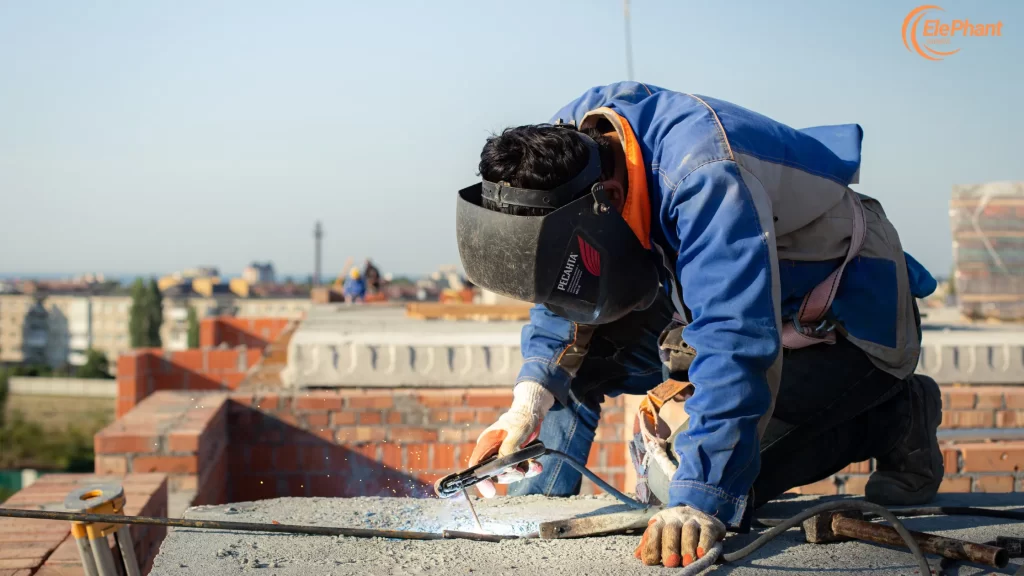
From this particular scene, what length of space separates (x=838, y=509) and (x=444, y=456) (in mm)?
2352

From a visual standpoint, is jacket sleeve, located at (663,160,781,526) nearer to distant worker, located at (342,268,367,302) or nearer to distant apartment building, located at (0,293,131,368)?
distant worker, located at (342,268,367,302)

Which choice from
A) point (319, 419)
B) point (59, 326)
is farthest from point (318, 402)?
point (59, 326)

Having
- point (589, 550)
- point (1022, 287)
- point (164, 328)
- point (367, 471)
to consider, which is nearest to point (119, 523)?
point (589, 550)

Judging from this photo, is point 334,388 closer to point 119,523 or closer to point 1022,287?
point 119,523

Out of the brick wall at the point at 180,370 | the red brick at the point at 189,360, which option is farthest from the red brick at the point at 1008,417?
the red brick at the point at 189,360

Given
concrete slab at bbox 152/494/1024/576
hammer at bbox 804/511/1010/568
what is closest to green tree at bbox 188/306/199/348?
concrete slab at bbox 152/494/1024/576

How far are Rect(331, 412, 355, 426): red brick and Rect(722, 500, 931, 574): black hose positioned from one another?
2.46 m

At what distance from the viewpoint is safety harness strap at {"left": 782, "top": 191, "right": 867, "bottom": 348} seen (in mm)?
2182

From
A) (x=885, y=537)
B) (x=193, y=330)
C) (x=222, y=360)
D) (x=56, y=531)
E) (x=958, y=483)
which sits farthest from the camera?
(x=193, y=330)

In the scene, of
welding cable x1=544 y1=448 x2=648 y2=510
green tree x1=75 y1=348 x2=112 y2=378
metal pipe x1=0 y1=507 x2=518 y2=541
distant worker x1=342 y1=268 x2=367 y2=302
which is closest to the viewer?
metal pipe x1=0 y1=507 x2=518 y2=541

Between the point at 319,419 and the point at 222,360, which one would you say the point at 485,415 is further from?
the point at 222,360

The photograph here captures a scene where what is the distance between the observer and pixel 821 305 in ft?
7.25

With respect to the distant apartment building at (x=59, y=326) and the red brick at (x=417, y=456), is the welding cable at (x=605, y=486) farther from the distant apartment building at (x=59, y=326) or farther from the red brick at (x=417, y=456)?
the distant apartment building at (x=59, y=326)

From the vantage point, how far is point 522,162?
2.02 meters
